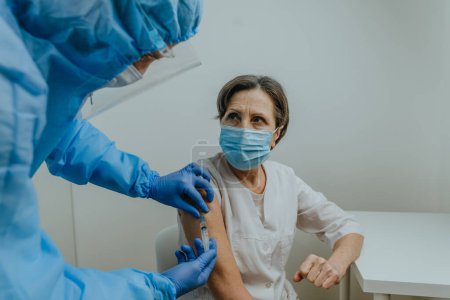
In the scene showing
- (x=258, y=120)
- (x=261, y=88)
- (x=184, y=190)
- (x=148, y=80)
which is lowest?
(x=184, y=190)

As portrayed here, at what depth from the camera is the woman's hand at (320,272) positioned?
121cm

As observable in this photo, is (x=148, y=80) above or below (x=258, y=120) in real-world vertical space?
above

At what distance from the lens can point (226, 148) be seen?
52.7 inches

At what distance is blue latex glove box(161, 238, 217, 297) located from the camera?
944mm

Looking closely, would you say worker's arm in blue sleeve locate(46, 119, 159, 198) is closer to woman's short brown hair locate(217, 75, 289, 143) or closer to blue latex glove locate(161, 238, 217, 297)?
blue latex glove locate(161, 238, 217, 297)

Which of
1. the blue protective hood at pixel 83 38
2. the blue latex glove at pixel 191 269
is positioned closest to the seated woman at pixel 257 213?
the blue latex glove at pixel 191 269

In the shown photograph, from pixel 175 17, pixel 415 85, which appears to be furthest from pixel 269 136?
pixel 415 85

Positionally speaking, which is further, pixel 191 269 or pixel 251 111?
pixel 251 111

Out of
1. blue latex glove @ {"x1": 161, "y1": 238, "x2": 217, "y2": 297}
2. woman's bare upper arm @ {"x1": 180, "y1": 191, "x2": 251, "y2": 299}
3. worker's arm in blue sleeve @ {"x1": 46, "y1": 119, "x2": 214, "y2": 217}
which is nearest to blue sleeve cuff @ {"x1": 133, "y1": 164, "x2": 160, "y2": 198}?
worker's arm in blue sleeve @ {"x1": 46, "y1": 119, "x2": 214, "y2": 217}

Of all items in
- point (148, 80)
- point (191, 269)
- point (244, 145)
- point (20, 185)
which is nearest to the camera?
point (20, 185)

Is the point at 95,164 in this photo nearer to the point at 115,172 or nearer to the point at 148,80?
the point at 115,172

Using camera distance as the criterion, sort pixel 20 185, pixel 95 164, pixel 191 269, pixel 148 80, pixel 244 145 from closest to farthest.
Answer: pixel 20 185, pixel 148 80, pixel 191 269, pixel 95 164, pixel 244 145

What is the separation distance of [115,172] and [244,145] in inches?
17.4

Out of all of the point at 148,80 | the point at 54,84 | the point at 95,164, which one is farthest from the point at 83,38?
the point at 95,164
